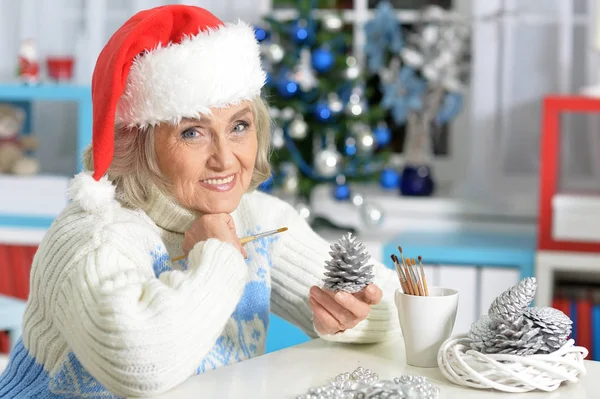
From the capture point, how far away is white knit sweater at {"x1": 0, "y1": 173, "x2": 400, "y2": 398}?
124 cm

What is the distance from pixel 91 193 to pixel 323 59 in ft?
5.61

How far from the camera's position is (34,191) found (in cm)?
329

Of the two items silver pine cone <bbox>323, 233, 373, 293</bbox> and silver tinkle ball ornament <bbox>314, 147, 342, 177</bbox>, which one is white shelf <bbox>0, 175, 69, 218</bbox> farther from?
silver pine cone <bbox>323, 233, 373, 293</bbox>

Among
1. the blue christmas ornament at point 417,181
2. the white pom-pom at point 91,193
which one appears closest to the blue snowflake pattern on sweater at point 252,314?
the white pom-pom at point 91,193

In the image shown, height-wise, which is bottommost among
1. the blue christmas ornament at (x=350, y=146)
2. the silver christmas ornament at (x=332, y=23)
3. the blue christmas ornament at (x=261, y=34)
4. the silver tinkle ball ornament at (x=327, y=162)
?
the silver tinkle ball ornament at (x=327, y=162)

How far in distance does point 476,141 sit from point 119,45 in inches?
79.9

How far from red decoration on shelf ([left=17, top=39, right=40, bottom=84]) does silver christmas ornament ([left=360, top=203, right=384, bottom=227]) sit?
4.24ft

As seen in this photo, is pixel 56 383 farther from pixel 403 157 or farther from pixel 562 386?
pixel 403 157

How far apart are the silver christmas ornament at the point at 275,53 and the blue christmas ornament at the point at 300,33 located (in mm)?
67

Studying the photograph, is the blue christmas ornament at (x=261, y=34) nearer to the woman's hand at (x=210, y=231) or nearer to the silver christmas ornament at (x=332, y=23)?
the silver christmas ornament at (x=332, y=23)

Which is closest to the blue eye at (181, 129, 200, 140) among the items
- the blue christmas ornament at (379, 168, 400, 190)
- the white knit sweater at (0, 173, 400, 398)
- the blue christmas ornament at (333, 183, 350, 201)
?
the white knit sweater at (0, 173, 400, 398)

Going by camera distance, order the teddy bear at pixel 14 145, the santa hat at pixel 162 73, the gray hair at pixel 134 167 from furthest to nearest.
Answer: the teddy bear at pixel 14 145, the gray hair at pixel 134 167, the santa hat at pixel 162 73

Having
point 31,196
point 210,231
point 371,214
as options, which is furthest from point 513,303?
point 31,196

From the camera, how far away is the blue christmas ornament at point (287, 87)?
A: 3.04 m
